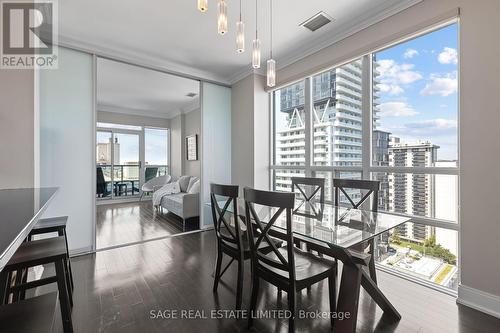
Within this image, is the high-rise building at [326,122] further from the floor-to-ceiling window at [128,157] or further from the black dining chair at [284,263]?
the floor-to-ceiling window at [128,157]

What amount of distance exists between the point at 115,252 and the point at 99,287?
0.95 m

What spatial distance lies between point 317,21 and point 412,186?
214 centimetres

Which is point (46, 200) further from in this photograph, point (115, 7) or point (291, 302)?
point (115, 7)

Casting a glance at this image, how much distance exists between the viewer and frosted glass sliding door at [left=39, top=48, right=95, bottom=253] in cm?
279

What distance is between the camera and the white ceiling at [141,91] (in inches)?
160

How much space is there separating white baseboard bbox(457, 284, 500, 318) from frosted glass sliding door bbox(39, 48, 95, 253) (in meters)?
4.09

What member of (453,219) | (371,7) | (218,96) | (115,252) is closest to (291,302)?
(453,219)

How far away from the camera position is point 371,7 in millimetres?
2389

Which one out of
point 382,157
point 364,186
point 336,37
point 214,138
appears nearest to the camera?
point 364,186

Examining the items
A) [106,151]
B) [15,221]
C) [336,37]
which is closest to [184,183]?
[106,151]

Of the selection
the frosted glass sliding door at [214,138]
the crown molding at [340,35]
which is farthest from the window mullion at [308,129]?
the frosted glass sliding door at [214,138]

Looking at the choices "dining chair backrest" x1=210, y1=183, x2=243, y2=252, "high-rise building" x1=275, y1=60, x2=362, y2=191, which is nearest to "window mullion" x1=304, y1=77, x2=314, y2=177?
"high-rise building" x1=275, y1=60, x2=362, y2=191

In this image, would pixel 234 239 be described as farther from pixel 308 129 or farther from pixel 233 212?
pixel 308 129

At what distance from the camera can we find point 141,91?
516cm
